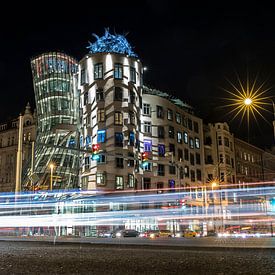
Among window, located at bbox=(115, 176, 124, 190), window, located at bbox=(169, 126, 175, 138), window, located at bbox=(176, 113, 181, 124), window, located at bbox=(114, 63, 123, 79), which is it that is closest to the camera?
window, located at bbox=(115, 176, 124, 190)

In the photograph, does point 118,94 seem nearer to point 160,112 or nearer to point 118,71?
point 118,71

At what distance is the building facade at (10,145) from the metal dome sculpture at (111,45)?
88.0 feet

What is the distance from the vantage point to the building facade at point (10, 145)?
270 feet

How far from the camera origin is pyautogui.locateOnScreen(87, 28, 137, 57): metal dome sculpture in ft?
199

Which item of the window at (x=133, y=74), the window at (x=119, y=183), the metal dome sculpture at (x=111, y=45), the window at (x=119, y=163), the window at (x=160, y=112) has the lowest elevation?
the window at (x=119, y=183)

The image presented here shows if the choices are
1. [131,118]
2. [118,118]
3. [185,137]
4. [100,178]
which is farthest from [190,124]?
[100,178]

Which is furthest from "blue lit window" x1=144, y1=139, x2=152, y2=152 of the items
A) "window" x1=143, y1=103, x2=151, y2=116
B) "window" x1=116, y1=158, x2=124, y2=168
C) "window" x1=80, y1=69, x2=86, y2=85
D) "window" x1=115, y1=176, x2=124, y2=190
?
"window" x1=80, y1=69, x2=86, y2=85

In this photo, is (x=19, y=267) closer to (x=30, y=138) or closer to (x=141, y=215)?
(x=141, y=215)

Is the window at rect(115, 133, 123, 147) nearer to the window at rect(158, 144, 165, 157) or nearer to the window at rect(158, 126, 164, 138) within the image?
the window at rect(158, 144, 165, 157)

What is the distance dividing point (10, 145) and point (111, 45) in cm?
3587

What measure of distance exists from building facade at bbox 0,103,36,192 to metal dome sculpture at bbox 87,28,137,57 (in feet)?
88.0

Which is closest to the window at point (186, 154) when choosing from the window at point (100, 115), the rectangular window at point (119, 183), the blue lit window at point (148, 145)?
the blue lit window at point (148, 145)

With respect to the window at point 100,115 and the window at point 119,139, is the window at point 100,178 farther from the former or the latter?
the window at point 100,115

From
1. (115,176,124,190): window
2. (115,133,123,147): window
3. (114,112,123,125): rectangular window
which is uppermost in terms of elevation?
(114,112,123,125): rectangular window
